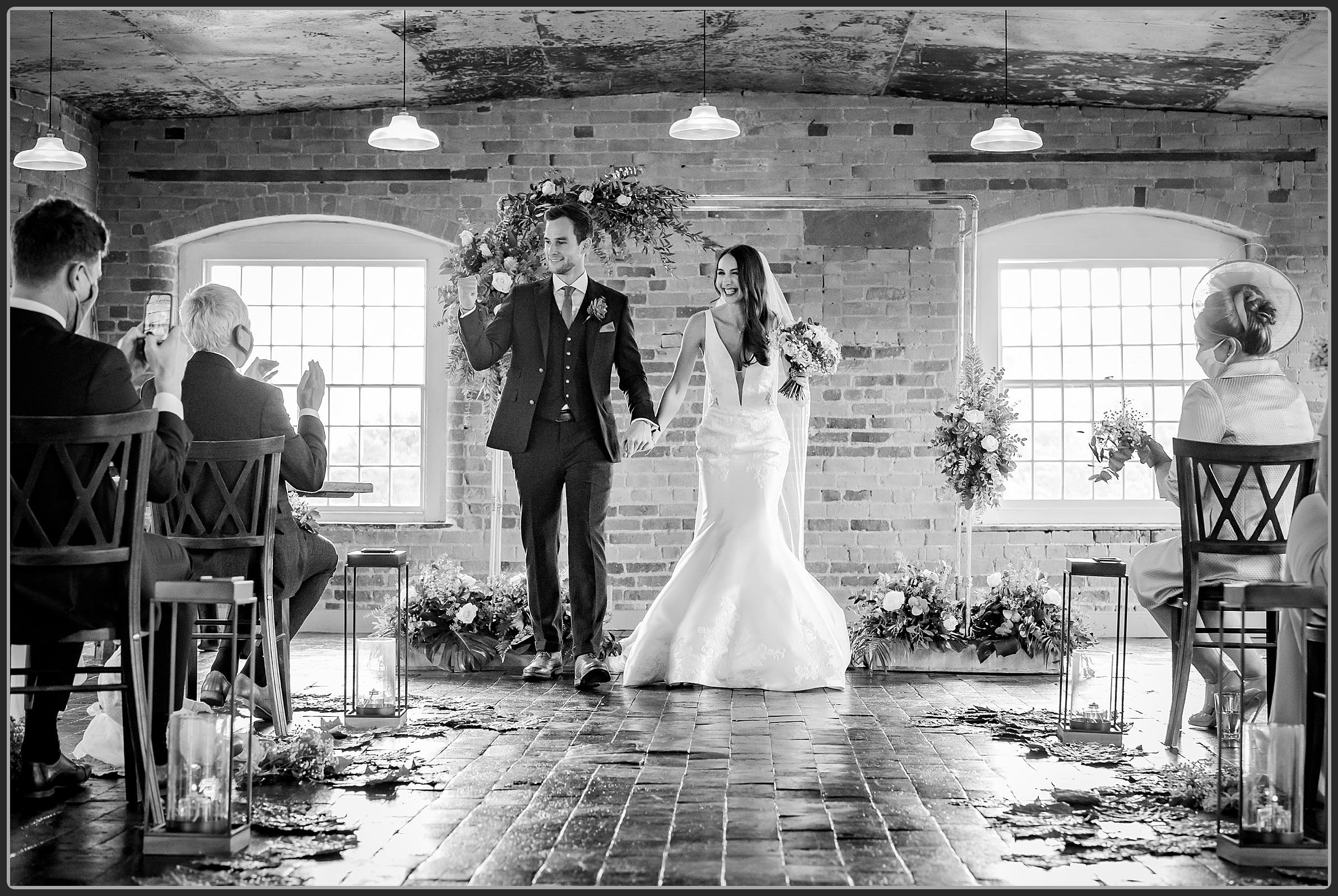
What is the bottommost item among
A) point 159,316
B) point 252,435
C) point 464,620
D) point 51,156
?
point 464,620

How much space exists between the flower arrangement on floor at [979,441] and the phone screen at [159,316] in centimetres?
477

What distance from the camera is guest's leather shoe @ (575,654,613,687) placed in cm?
613

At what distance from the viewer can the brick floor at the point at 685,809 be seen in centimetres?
299

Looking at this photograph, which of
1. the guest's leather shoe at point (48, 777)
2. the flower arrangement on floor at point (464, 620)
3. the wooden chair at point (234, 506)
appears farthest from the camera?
the flower arrangement on floor at point (464, 620)

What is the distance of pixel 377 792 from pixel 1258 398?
348 cm

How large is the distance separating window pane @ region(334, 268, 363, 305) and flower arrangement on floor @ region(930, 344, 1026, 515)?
4960 millimetres

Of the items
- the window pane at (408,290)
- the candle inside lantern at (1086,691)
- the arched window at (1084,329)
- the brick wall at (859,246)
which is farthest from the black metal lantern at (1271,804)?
the window pane at (408,290)

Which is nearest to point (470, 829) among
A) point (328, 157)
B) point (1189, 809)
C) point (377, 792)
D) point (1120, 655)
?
point (377, 792)

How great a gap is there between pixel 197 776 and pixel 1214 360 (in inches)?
158

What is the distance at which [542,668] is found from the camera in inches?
260

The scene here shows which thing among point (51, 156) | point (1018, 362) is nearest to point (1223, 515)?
point (1018, 362)

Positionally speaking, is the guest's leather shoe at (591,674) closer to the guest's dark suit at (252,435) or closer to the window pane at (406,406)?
the guest's dark suit at (252,435)

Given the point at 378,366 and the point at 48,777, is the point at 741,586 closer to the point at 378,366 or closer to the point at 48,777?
the point at 48,777

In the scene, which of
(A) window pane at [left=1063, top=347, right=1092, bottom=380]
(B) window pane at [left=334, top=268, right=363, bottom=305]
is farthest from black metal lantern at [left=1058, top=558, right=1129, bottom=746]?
(B) window pane at [left=334, top=268, right=363, bottom=305]
